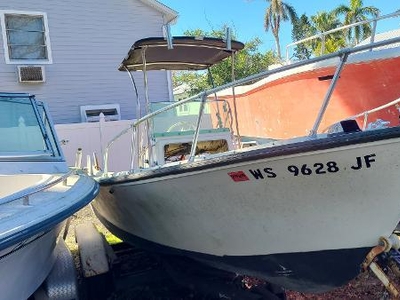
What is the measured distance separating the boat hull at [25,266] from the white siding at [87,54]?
8.09m

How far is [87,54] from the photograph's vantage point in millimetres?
11391

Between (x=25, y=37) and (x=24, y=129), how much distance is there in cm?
701

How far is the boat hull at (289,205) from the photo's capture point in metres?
2.90

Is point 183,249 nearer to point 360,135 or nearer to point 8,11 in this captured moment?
point 360,135

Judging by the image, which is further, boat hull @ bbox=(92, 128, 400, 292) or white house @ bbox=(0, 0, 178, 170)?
white house @ bbox=(0, 0, 178, 170)

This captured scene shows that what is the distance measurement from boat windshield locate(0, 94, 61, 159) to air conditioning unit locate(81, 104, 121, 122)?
6.12 metres

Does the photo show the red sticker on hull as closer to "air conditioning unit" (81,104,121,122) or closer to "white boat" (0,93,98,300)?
"white boat" (0,93,98,300)

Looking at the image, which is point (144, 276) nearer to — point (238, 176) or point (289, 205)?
point (238, 176)

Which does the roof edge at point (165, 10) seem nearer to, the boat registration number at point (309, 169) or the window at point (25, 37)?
the window at point (25, 37)

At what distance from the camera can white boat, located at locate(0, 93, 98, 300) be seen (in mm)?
2512

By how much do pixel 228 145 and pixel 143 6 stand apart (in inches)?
329

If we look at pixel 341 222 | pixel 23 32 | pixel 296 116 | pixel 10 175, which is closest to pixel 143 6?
pixel 23 32

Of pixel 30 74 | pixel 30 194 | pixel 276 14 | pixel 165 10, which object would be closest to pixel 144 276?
pixel 30 194

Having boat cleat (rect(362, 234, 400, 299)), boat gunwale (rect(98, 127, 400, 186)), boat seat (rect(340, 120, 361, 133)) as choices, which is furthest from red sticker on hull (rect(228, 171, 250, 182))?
boat cleat (rect(362, 234, 400, 299))
